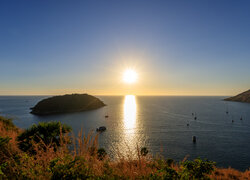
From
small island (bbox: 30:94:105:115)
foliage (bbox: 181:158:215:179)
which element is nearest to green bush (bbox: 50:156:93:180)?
foliage (bbox: 181:158:215:179)

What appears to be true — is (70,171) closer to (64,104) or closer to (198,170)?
(198,170)

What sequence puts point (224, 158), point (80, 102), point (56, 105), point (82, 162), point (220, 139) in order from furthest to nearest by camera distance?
point (80, 102) < point (56, 105) < point (220, 139) < point (224, 158) < point (82, 162)

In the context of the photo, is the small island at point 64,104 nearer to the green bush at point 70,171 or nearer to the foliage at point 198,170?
the green bush at point 70,171

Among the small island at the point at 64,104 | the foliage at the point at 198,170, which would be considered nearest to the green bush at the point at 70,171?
the foliage at the point at 198,170

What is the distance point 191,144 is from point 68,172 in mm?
57341

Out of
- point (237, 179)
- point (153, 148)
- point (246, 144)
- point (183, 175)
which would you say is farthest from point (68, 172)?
point (246, 144)

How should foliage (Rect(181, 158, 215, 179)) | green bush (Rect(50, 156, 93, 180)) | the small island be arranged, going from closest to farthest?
green bush (Rect(50, 156, 93, 180))
foliage (Rect(181, 158, 215, 179))
the small island

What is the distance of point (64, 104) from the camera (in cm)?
13575

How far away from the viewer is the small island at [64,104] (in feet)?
409

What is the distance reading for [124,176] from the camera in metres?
4.55

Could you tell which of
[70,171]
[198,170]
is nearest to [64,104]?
[70,171]

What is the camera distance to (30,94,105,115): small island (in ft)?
409

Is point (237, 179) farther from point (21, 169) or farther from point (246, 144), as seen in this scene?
point (246, 144)

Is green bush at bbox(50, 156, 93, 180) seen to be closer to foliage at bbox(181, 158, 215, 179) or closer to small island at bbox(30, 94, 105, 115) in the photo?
foliage at bbox(181, 158, 215, 179)
